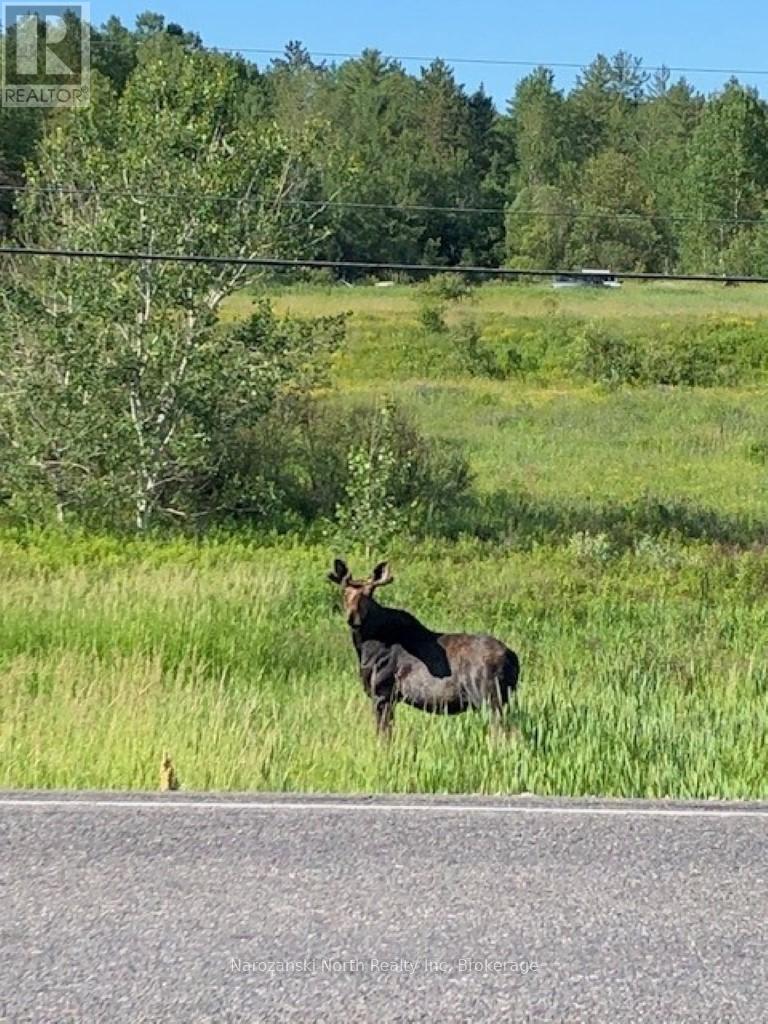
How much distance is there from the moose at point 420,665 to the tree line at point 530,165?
1378 inches

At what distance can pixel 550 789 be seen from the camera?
8047 millimetres

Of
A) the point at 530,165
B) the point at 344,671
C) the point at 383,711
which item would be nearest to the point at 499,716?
the point at 383,711

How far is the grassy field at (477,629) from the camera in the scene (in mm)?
8461

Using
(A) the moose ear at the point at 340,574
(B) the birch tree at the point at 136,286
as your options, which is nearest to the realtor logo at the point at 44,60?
(B) the birch tree at the point at 136,286

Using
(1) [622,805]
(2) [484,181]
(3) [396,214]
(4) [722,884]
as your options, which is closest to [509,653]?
(1) [622,805]

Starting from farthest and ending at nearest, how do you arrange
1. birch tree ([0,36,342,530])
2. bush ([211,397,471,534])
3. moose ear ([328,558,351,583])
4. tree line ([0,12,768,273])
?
tree line ([0,12,768,273]) < bush ([211,397,471,534]) < birch tree ([0,36,342,530]) < moose ear ([328,558,351,583])

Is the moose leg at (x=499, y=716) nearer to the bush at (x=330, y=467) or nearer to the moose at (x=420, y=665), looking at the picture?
the moose at (x=420, y=665)

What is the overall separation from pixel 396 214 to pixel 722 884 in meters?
64.1

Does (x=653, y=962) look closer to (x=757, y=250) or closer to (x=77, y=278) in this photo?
(x=77, y=278)

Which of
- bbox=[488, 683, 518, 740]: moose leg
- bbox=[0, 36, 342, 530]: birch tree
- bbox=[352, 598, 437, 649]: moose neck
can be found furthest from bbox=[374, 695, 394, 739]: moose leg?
bbox=[0, 36, 342, 530]: birch tree

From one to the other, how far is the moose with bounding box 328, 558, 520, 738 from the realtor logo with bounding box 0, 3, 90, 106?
13821 millimetres

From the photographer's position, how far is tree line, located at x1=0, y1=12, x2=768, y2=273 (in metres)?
70.4

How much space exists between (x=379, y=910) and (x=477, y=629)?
10.5 meters

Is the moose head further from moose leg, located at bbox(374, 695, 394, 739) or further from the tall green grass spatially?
the tall green grass
